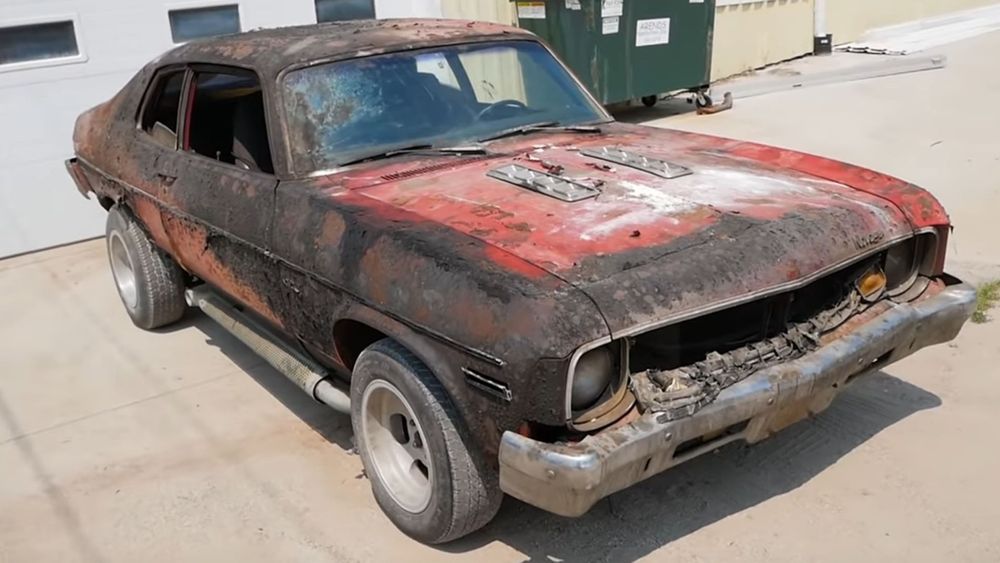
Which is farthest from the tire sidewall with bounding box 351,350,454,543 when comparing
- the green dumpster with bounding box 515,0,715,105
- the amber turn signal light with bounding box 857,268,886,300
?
the green dumpster with bounding box 515,0,715,105

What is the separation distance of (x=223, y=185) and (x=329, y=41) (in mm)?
785

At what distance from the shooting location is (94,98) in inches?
291

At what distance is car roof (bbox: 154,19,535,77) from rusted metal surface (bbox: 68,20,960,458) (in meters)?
0.01

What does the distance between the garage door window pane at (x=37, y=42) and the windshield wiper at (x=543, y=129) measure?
15.1 ft

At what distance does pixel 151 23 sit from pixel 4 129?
4.51ft

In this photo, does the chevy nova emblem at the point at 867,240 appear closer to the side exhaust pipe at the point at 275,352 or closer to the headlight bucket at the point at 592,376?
the headlight bucket at the point at 592,376

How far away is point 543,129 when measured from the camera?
4324 millimetres

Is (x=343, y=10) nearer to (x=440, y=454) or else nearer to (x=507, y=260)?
(x=507, y=260)

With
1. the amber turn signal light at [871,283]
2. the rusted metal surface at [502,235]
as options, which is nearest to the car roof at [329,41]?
the rusted metal surface at [502,235]

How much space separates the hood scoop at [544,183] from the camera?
3398 mm

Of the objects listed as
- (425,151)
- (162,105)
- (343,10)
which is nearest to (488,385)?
(425,151)

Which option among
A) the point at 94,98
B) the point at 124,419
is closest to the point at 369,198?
the point at 124,419

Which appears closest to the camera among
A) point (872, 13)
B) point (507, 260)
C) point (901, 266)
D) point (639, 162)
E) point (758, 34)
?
point (507, 260)

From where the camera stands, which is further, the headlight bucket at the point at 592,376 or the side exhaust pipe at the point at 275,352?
the side exhaust pipe at the point at 275,352
